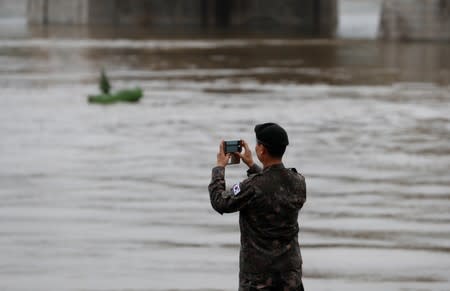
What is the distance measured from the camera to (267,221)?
24.0 feet

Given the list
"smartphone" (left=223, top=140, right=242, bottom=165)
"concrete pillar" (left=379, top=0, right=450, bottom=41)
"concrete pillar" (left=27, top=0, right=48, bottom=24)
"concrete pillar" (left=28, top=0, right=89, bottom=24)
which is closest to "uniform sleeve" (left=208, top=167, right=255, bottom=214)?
"smartphone" (left=223, top=140, right=242, bottom=165)

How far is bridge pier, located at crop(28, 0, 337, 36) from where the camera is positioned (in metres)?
80.8

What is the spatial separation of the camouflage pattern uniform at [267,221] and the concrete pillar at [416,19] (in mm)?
49339

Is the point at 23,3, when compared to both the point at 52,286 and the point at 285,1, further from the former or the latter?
the point at 52,286

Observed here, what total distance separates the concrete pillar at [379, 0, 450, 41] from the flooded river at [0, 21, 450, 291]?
60.6 ft

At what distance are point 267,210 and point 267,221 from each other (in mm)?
67

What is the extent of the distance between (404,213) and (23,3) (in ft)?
448

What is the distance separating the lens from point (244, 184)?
23.8 feet

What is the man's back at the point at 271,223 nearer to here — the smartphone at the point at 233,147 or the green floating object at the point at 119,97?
the smartphone at the point at 233,147

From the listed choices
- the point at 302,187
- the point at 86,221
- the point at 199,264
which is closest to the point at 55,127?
the point at 86,221

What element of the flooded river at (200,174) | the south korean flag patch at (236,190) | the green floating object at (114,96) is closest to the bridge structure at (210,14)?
the flooded river at (200,174)

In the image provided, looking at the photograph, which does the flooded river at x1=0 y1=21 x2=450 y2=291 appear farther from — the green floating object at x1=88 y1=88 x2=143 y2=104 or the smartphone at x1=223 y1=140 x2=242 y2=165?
the smartphone at x1=223 y1=140 x2=242 y2=165

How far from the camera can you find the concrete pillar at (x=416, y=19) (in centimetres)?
5581

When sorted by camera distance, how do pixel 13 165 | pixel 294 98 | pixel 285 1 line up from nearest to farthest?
pixel 13 165
pixel 294 98
pixel 285 1
